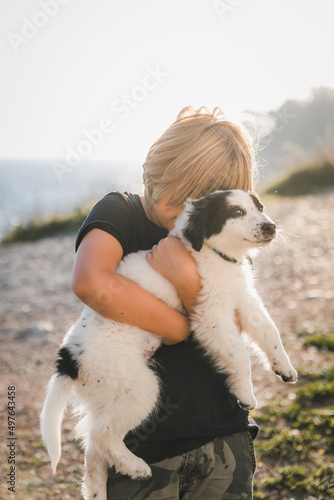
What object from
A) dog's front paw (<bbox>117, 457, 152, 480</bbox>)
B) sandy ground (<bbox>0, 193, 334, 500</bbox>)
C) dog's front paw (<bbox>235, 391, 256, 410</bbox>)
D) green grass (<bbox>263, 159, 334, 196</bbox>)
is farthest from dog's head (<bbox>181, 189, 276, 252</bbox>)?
green grass (<bbox>263, 159, 334, 196</bbox>)

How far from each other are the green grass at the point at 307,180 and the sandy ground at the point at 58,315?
3114 mm

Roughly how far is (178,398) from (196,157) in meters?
0.93

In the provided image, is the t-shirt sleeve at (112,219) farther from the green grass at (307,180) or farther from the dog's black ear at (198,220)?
the green grass at (307,180)

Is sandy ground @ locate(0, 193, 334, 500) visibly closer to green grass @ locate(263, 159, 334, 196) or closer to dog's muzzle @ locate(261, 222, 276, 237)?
dog's muzzle @ locate(261, 222, 276, 237)

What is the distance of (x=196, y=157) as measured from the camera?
183cm

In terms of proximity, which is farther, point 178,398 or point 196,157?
point 196,157

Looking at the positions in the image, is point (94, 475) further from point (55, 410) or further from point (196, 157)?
point (196, 157)

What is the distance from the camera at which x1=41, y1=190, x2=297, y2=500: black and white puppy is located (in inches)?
68.2

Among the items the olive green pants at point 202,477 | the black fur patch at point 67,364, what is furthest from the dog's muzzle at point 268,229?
the black fur patch at point 67,364

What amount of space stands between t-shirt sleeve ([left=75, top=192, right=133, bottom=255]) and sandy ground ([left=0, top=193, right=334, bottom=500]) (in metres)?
0.69

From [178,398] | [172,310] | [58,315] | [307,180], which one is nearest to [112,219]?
[172,310]

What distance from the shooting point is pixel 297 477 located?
9.41 feet

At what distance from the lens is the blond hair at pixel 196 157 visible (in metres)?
1.85

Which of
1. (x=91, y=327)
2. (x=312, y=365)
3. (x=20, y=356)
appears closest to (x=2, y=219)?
(x=20, y=356)
